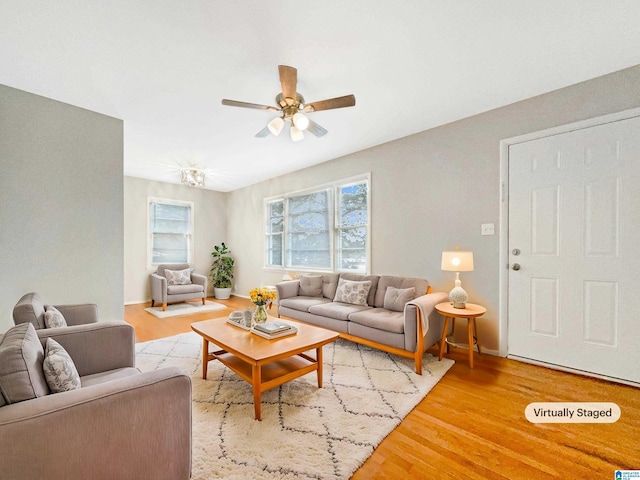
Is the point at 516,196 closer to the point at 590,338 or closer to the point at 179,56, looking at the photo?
the point at 590,338

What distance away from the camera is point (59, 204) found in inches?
113

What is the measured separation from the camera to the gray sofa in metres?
2.57

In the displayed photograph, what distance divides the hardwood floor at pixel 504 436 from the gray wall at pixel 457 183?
2.49 ft

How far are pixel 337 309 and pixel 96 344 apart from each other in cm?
225

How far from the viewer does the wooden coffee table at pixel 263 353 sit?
1874 millimetres

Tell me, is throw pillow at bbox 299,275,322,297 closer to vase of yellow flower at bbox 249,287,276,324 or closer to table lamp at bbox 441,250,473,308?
vase of yellow flower at bbox 249,287,276,324

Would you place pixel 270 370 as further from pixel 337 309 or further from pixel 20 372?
pixel 20 372

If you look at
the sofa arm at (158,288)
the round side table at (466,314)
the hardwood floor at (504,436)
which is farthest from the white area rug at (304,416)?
the sofa arm at (158,288)

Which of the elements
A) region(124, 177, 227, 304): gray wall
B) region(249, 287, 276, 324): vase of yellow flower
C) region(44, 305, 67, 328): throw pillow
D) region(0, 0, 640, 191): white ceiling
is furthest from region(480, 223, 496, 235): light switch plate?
region(124, 177, 227, 304): gray wall

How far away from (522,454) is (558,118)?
9.36 ft

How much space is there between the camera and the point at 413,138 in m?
3.60

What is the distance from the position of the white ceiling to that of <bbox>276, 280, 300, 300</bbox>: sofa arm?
7.45 feet

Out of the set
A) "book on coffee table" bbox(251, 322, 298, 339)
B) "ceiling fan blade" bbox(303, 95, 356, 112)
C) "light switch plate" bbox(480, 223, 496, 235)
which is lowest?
"book on coffee table" bbox(251, 322, 298, 339)

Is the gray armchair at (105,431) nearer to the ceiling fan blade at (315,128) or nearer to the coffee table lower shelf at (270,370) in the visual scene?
the coffee table lower shelf at (270,370)
